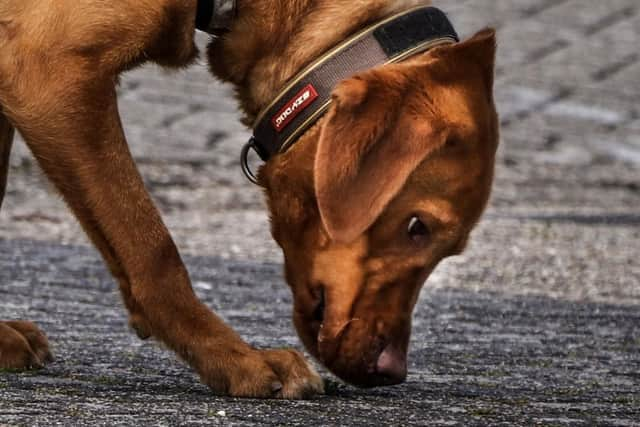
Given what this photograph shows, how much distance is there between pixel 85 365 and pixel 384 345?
82 centimetres

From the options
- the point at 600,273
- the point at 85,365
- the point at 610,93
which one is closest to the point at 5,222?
the point at 600,273

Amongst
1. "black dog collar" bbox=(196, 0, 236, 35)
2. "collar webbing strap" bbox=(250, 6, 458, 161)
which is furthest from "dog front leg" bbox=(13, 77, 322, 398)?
"collar webbing strap" bbox=(250, 6, 458, 161)

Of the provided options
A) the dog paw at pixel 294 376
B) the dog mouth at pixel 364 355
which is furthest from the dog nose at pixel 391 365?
the dog paw at pixel 294 376

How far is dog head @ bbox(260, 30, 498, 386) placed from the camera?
3393 millimetres

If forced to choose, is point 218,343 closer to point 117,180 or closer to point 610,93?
point 117,180

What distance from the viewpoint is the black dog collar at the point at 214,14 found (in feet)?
12.3

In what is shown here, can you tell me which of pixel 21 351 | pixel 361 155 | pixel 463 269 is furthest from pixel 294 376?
pixel 463 269

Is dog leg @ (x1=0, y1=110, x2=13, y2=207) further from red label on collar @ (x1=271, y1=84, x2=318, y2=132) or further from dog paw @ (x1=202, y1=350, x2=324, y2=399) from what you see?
dog paw @ (x1=202, y1=350, x2=324, y2=399)

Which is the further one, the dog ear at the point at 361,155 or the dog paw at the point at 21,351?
the dog paw at the point at 21,351

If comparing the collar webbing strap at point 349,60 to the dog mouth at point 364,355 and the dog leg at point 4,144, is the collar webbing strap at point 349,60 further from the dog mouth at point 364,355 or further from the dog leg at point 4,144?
the dog leg at point 4,144

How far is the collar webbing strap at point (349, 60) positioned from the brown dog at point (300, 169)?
0.16ft

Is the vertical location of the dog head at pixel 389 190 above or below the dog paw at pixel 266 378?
above

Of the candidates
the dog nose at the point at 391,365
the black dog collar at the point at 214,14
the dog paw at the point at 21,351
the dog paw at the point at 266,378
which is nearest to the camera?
the dog nose at the point at 391,365

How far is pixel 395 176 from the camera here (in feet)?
11.2
